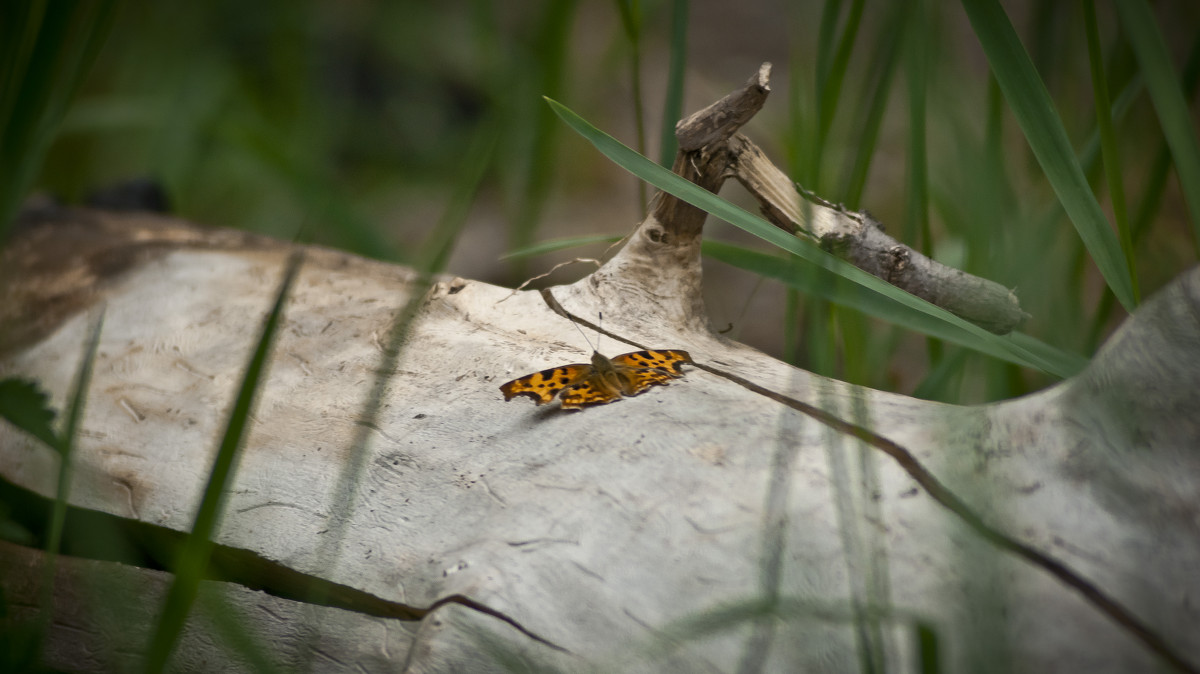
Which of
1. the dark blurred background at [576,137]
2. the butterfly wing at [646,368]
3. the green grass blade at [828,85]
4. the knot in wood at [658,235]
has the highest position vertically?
the dark blurred background at [576,137]

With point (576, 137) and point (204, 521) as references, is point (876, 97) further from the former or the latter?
point (576, 137)

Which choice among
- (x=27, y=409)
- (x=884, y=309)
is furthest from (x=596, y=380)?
(x=27, y=409)

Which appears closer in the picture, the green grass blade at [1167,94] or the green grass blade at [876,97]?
the green grass blade at [1167,94]

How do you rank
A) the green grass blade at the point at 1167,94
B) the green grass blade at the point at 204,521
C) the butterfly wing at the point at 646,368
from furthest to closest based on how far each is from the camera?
1. the butterfly wing at the point at 646,368
2. the green grass blade at the point at 1167,94
3. the green grass blade at the point at 204,521

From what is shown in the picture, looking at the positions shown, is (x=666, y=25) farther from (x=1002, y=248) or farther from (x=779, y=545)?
(x=779, y=545)

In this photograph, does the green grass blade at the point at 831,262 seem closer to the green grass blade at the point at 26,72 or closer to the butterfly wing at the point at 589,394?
the butterfly wing at the point at 589,394

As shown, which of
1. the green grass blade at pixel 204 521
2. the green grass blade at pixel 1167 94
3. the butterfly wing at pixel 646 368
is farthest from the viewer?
the butterfly wing at pixel 646 368

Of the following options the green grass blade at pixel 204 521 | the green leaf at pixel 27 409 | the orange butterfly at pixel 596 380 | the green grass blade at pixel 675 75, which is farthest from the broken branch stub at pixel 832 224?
the green leaf at pixel 27 409
